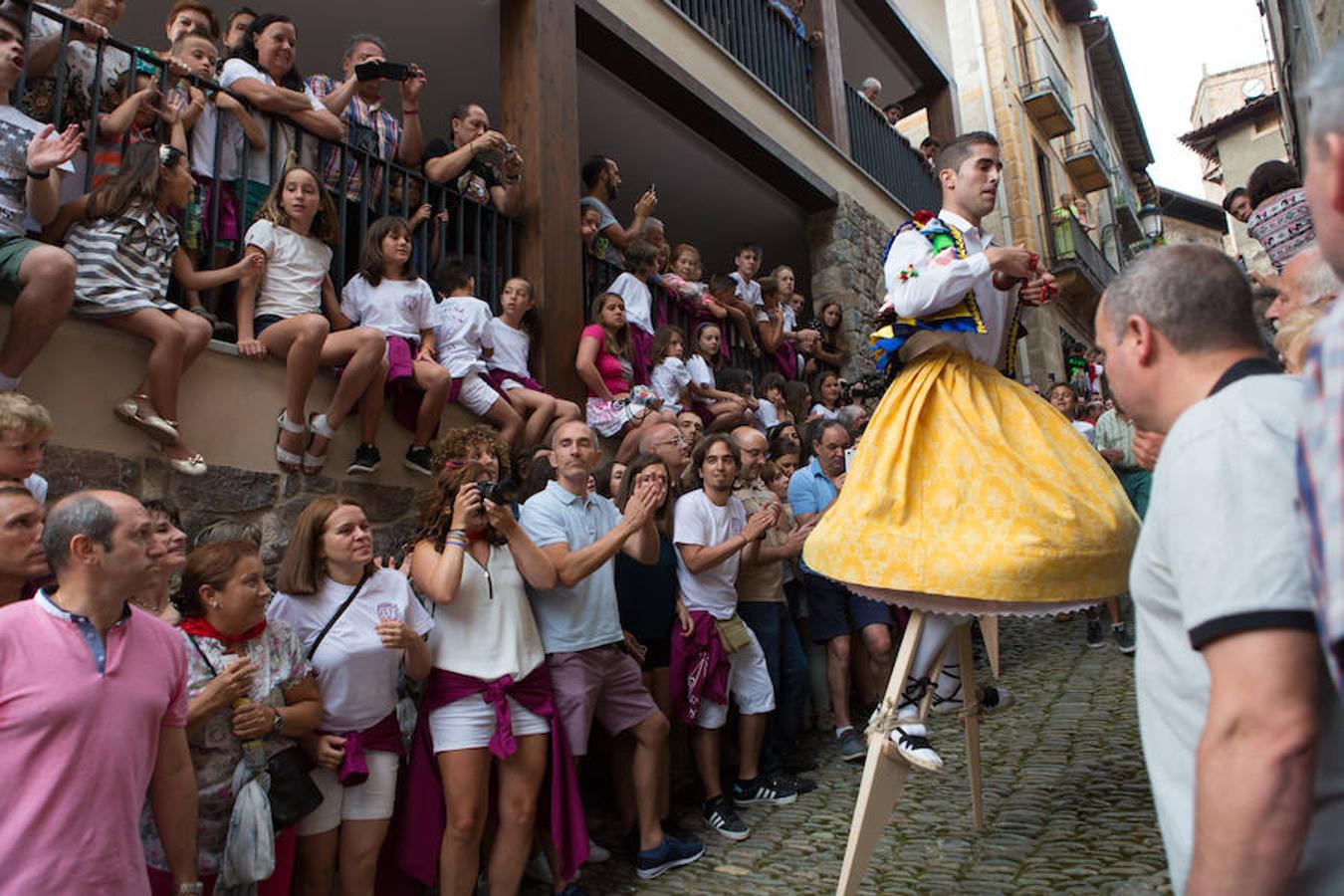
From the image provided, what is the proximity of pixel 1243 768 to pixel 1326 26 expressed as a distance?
23.8 feet

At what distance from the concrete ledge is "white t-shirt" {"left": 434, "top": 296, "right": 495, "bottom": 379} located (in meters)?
0.47

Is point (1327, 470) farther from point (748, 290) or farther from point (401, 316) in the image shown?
point (748, 290)

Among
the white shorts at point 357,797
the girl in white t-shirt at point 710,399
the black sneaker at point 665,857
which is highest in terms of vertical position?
the girl in white t-shirt at point 710,399

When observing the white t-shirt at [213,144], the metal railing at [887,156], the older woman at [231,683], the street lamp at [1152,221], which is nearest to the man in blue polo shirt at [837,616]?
the older woman at [231,683]

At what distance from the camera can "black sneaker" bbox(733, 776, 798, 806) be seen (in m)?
4.14

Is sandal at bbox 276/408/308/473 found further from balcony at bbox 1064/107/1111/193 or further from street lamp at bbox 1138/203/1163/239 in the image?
balcony at bbox 1064/107/1111/193

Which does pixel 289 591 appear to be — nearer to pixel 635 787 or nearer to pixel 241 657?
pixel 241 657

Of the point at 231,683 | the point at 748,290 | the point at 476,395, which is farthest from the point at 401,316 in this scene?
the point at 748,290

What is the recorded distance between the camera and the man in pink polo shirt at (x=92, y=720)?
1955 millimetres

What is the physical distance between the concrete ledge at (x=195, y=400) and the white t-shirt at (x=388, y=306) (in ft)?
1.38

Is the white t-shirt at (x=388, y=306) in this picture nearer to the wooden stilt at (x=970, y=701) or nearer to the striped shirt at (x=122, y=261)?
the striped shirt at (x=122, y=261)

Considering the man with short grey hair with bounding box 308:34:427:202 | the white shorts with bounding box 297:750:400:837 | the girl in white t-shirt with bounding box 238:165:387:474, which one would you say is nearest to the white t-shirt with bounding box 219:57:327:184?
the man with short grey hair with bounding box 308:34:427:202

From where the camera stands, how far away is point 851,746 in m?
4.56

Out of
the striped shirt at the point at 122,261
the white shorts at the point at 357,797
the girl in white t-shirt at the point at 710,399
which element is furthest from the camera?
the girl in white t-shirt at the point at 710,399
